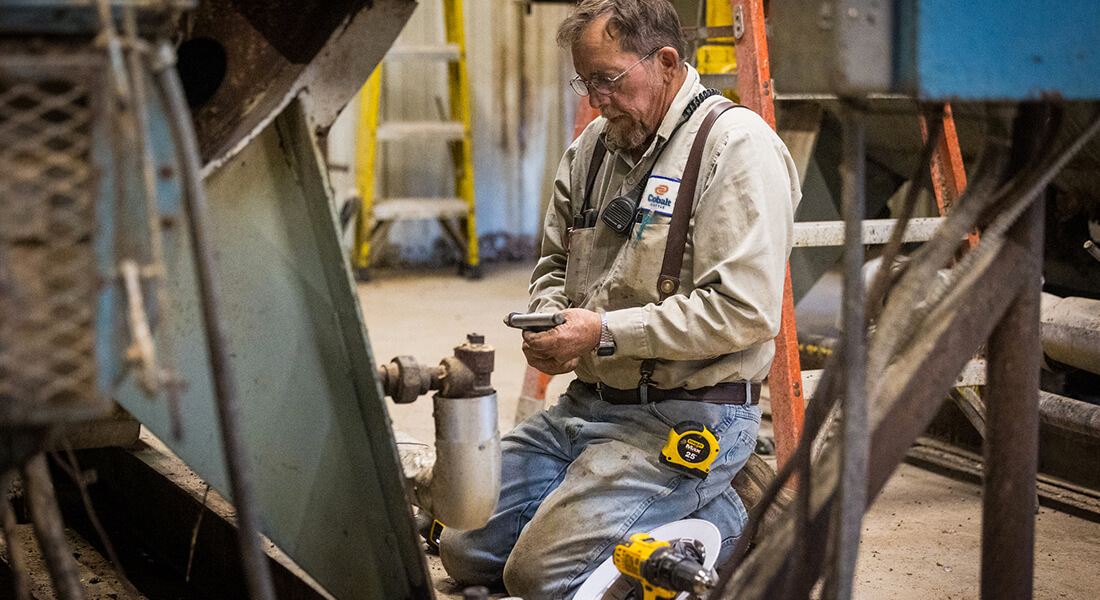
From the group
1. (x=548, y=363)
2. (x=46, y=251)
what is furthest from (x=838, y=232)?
(x=46, y=251)

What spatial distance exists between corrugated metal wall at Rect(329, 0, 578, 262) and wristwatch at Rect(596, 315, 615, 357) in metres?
4.60

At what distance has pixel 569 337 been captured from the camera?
72.4 inches

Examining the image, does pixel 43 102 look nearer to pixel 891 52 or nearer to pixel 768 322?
pixel 891 52

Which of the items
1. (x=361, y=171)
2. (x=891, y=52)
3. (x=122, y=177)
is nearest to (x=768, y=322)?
(x=891, y=52)

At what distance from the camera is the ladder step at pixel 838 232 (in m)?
2.44

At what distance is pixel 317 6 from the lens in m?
1.47

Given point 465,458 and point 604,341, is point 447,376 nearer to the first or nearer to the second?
point 465,458

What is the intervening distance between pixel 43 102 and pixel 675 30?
54.0 inches

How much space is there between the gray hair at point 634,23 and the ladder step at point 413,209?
12.9 feet

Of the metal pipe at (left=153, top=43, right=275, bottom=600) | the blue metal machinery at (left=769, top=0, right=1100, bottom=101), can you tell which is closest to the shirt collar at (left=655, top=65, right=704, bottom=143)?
the blue metal machinery at (left=769, top=0, right=1100, bottom=101)

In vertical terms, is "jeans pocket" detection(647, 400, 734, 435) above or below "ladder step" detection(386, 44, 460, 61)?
below

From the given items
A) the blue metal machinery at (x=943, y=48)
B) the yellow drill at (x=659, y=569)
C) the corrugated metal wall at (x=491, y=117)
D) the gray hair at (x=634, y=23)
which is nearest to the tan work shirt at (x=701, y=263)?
the gray hair at (x=634, y=23)

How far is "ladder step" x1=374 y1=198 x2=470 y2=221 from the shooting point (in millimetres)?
5824

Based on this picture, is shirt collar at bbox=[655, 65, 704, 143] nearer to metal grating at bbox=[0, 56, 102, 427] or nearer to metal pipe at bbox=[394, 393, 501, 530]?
metal pipe at bbox=[394, 393, 501, 530]
